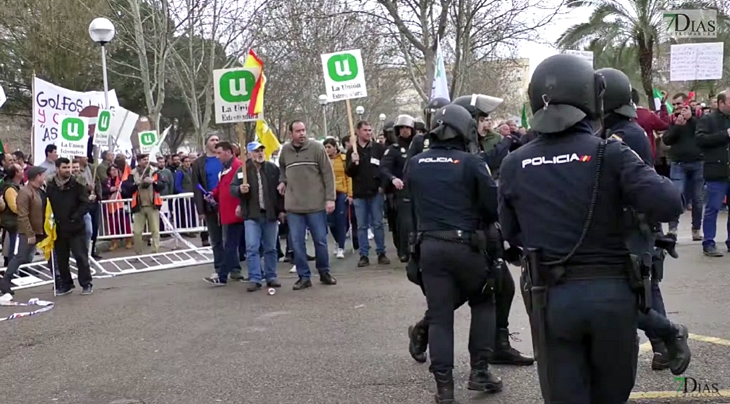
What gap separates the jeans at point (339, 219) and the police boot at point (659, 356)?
639 centimetres

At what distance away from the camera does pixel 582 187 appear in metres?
3.11

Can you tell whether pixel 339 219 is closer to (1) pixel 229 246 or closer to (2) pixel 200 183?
(1) pixel 229 246

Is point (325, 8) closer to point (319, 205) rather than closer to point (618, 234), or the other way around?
point (319, 205)

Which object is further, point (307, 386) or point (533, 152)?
point (307, 386)

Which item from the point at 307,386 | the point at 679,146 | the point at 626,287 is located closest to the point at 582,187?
the point at 626,287

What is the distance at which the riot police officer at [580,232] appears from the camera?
3082 mm

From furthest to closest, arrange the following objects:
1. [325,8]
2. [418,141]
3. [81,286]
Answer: [325,8]
[81,286]
[418,141]

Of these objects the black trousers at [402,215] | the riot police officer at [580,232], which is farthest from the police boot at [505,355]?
the black trousers at [402,215]

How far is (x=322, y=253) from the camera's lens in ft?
30.0

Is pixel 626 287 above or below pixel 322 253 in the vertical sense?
above

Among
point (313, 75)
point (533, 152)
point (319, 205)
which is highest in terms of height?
point (313, 75)

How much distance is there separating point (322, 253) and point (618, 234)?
6229mm

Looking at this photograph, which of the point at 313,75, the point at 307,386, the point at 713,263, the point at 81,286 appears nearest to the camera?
the point at 307,386

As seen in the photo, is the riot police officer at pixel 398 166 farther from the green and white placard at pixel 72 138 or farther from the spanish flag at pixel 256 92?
the green and white placard at pixel 72 138
